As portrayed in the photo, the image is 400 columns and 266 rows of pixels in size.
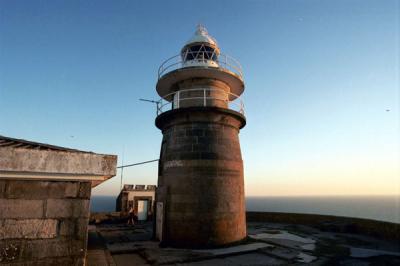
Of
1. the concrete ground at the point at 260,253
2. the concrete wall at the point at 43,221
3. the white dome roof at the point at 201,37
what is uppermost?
the white dome roof at the point at 201,37

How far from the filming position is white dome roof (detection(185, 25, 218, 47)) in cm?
1592

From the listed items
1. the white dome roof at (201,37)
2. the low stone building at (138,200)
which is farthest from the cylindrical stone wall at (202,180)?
the low stone building at (138,200)

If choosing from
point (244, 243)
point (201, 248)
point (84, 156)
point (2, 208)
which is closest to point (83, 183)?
point (84, 156)

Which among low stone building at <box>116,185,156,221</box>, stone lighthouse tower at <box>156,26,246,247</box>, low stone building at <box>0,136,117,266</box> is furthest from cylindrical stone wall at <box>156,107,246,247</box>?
low stone building at <box>116,185,156,221</box>

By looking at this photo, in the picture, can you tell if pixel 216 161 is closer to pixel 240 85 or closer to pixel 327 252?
pixel 240 85

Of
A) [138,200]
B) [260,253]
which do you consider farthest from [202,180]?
[138,200]

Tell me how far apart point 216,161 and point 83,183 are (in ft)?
32.6

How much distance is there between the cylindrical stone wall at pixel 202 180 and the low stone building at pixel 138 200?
12356 mm

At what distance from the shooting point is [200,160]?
1345 centimetres

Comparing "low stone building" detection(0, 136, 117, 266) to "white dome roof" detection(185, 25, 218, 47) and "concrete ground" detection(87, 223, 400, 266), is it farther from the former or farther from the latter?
"white dome roof" detection(185, 25, 218, 47)

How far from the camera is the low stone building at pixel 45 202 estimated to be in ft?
11.8

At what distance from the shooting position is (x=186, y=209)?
13.0 metres

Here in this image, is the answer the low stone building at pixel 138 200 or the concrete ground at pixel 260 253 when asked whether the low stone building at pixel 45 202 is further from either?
the low stone building at pixel 138 200

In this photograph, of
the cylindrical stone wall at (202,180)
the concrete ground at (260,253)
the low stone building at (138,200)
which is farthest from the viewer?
the low stone building at (138,200)
